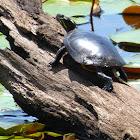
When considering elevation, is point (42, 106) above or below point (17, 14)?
below

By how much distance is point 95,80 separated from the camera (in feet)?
8.45

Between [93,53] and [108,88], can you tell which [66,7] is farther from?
[108,88]

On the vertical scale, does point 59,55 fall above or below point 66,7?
above

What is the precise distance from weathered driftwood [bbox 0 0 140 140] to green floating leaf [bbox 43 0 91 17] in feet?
6.77

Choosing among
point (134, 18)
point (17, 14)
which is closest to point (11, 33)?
point (17, 14)

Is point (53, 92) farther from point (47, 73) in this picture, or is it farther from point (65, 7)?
point (65, 7)

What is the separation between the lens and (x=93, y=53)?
2.51 meters

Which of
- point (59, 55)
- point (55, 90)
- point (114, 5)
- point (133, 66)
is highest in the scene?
point (59, 55)

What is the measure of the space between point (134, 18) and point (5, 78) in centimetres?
324

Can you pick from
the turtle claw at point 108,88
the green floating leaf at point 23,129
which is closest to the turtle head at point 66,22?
the turtle claw at point 108,88

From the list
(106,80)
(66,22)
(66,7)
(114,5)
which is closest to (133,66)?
(66,22)

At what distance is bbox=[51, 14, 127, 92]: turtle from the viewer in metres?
2.49

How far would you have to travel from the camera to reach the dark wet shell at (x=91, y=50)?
98.0 inches

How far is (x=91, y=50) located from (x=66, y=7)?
2.71 m
